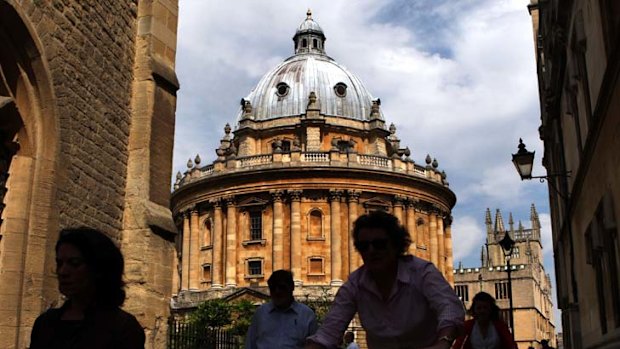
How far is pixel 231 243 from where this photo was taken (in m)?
45.9

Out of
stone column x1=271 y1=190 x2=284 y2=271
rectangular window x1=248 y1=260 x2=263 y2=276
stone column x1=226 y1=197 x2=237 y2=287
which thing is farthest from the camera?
rectangular window x1=248 y1=260 x2=263 y2=276

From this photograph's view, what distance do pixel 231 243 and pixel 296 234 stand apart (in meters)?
4.40

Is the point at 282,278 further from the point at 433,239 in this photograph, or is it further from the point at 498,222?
the point at 498,222

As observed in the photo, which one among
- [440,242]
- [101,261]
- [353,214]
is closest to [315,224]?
[353,214]

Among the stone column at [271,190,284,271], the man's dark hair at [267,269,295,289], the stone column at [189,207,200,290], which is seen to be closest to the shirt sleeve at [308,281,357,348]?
the man's dark hair at [267,269,295,289]

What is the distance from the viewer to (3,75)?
868 cm

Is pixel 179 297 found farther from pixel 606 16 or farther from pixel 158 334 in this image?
pixel 606 16

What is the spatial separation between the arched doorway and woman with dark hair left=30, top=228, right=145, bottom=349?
5710 mm

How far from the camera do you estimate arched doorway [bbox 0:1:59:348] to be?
835 centimetres

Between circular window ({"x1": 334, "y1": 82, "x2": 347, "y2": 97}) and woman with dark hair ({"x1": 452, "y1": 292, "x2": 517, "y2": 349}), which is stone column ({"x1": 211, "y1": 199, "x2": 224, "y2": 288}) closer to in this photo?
circular window ({"x1": 334, "y1": 82, "x2": 347, "y2": 97})

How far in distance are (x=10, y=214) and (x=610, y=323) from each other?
8.26m

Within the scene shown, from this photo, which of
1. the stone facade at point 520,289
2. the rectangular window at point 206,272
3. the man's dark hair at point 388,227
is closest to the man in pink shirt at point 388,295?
the man's dark hair at point 388,227

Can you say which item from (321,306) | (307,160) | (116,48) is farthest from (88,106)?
(307,160)

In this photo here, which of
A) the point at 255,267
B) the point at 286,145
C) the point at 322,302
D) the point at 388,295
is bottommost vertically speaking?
the point at 388,295
